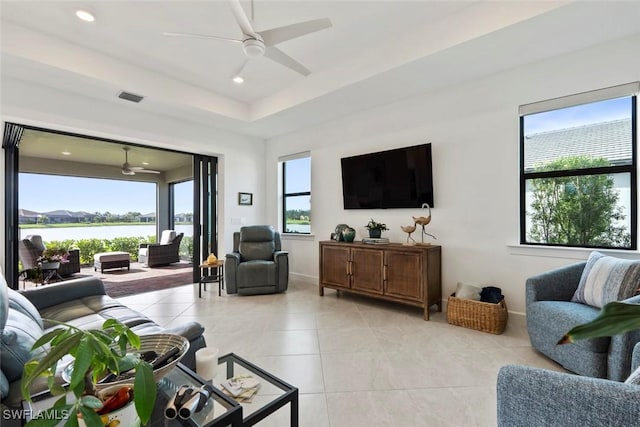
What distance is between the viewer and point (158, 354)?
1.15 m

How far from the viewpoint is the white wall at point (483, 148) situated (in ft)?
9.05

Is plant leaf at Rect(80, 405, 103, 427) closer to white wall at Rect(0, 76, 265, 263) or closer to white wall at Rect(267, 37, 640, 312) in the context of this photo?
white wall at Rect(267, 37, 640, 312)

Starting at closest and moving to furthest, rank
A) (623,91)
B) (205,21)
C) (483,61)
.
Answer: (623,91), (205,21), (483,61)

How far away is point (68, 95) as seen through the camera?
3.50 metres

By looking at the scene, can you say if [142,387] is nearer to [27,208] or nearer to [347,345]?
[347,345]

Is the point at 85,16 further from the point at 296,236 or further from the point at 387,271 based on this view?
the point at 387,271

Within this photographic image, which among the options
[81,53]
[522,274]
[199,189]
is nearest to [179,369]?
[522,274]

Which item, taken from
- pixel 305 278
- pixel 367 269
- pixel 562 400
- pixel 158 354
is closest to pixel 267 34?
pixel 158 354

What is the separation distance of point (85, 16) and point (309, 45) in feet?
6.68

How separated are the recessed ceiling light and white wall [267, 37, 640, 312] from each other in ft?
10.4

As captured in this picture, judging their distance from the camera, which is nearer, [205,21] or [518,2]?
[518,2]

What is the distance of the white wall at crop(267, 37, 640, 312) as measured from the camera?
276 centimetres

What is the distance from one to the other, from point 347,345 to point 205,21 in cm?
326

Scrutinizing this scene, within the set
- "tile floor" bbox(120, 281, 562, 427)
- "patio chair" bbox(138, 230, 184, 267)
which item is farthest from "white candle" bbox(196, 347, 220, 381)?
"patio chair" bbox(138, 230, 184, 267)
